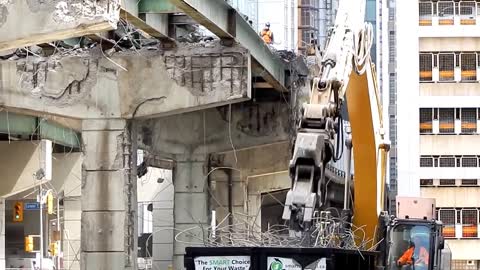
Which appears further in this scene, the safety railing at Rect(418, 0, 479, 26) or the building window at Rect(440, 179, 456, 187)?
the safety railing at Rect(418, 0, 479, 26)

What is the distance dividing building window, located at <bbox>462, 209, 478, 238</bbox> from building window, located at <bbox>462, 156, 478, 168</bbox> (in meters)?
2.01

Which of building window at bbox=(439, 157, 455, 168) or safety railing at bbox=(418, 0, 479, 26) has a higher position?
safety railing at bbox=(418, 0, 479, 26)

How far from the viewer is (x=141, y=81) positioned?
92.3 feet

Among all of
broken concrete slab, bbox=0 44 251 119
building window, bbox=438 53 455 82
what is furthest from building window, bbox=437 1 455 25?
broken concrete slab, bbox=0 44 251 119

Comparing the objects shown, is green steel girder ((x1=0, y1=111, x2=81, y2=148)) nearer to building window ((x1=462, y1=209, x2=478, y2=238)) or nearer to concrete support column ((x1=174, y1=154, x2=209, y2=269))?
concrete support column ((x1=174, y1=154, x2=209, y2=269))

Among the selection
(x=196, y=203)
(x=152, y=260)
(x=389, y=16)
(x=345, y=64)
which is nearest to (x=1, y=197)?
(x=196, y=203)

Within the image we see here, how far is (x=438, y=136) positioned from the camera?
52.0 m

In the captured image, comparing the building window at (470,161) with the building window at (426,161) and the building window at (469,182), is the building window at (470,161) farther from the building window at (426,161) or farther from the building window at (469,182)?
the building window at (426,161)

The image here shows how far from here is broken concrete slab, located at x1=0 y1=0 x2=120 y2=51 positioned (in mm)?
14789

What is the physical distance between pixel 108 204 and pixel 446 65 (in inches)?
1126

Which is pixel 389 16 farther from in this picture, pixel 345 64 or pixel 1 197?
pixel 345 64

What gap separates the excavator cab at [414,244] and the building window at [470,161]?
3169 centimetres

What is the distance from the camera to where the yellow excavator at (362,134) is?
17.4 meters

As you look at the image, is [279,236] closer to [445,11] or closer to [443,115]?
[443,115]
